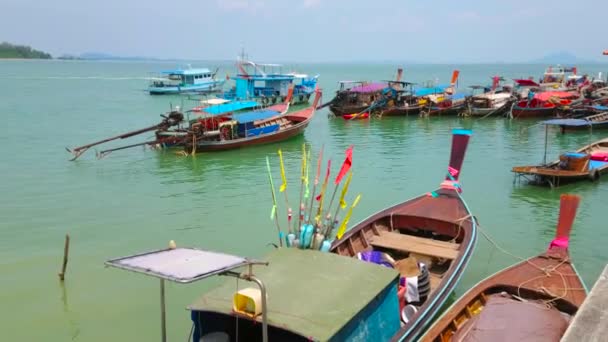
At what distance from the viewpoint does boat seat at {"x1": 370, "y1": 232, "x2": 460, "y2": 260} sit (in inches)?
367

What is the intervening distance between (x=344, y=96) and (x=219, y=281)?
3103 cm

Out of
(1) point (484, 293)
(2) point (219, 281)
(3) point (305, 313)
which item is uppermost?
(3) point (305, 313)

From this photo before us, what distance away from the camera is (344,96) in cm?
3997

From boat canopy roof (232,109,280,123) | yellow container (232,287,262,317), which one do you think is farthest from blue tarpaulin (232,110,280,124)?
yellow container (232,287,262,317)

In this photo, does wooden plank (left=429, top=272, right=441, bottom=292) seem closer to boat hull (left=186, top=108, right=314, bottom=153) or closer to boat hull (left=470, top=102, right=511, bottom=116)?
boat hull (left=186, top=108, right=314, bottom=153)

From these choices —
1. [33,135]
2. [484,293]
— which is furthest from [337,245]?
[33,135]

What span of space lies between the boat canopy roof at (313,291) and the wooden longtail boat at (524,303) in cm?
119

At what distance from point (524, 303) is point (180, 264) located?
464cm

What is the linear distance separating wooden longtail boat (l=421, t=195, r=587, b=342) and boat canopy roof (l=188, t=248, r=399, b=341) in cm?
119

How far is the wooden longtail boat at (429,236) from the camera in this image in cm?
895

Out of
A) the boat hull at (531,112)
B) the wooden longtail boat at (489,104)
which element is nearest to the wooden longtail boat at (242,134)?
the wooden longtail boat at (489,104)

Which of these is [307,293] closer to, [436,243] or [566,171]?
[436,243]

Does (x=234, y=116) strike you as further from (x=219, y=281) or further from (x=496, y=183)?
(x=219, y=281)

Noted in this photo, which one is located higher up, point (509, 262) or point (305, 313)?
point (305, 313)
